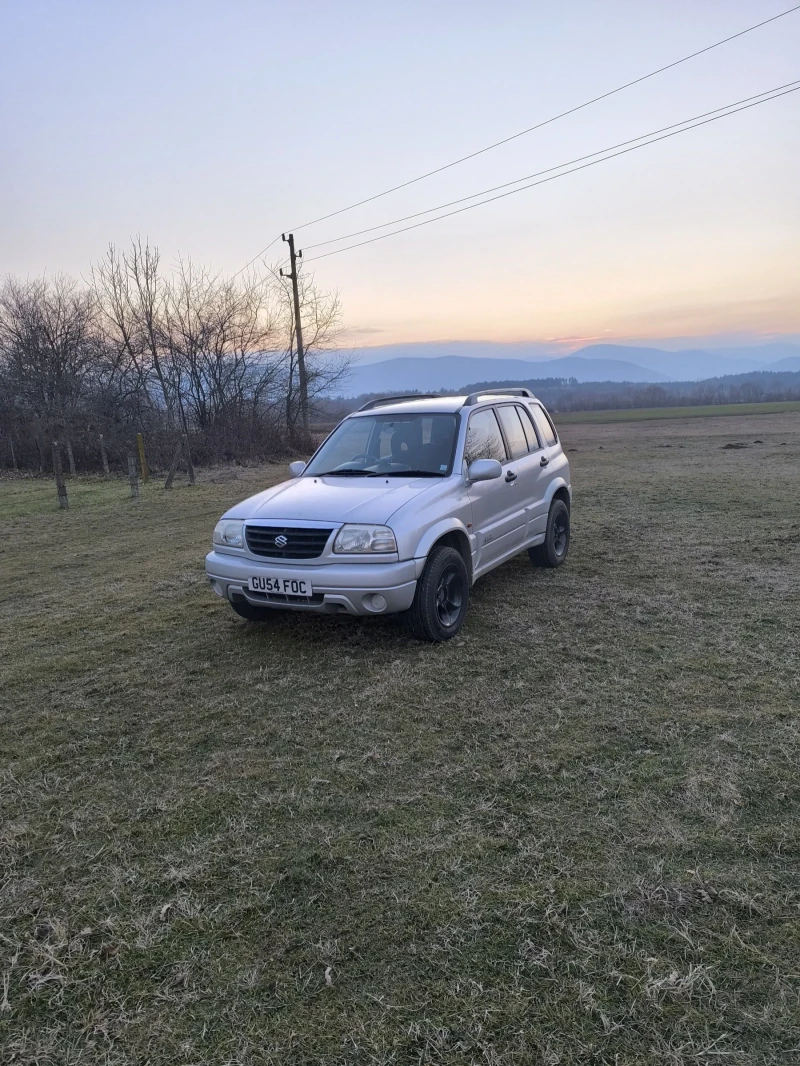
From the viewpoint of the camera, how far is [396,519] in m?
4.47

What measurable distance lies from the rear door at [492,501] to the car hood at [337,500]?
519 mm

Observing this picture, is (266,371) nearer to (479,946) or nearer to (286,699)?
(286,699)

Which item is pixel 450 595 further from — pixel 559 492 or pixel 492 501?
pixel 559 492

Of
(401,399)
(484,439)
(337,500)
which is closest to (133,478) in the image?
(401,399)

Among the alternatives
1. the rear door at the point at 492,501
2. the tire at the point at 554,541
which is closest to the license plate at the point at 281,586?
the rear door at the point at 492,501

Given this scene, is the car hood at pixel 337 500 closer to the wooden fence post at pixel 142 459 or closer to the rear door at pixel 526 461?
the rear door at pixel 526 461

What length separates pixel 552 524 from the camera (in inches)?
269

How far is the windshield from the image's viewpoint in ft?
17.5

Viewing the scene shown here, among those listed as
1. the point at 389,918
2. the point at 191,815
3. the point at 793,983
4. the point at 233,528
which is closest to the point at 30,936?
the point at 191,815

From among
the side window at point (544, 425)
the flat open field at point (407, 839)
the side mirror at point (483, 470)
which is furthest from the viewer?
the side window at point (544, 425)

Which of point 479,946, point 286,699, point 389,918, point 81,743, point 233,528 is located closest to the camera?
point 479,946

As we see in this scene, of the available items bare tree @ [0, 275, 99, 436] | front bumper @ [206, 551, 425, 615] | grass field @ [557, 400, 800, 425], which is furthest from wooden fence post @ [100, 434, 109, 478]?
grass field @ [557, 400, 800, 425]

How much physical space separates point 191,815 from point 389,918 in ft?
3.54

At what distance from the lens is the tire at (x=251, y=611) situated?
204 inches
